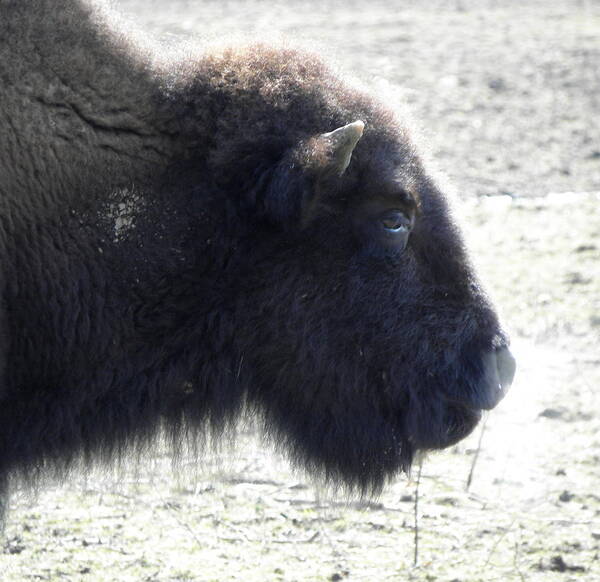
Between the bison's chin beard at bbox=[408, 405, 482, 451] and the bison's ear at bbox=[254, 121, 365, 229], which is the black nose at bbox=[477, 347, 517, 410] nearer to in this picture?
the bison's chin beard at bbox=[408, 405, 482, 451]

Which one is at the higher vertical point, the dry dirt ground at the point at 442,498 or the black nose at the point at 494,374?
the black nose at the point at 494,374

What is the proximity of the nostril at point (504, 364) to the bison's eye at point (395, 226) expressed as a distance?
489 millimetres

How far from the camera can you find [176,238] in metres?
3.62

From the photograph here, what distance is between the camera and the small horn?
3.39m

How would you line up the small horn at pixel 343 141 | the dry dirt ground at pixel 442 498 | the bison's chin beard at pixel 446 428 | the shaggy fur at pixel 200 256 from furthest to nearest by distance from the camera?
the dry dirt ground at pixel 442 498 → the bison's chin beard at pixel 446 428 → the shaggy fur at pixel 200 256 → the small horn at pixel 343 141

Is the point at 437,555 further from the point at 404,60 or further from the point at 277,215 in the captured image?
the point at 404,60

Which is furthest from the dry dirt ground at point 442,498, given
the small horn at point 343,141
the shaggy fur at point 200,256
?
the small horn at point 343,141

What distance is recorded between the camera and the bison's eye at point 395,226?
3.64 m

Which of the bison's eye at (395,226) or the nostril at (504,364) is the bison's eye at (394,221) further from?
the nostril at (504,364)

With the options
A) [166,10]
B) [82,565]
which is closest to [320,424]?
[82,565]

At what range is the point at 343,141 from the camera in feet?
11.2

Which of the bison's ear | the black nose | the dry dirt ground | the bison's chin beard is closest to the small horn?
the bison's ear

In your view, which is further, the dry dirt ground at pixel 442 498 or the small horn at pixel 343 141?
the dry dirt ground at pixel 442 498

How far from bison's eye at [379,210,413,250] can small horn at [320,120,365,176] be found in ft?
0.80
